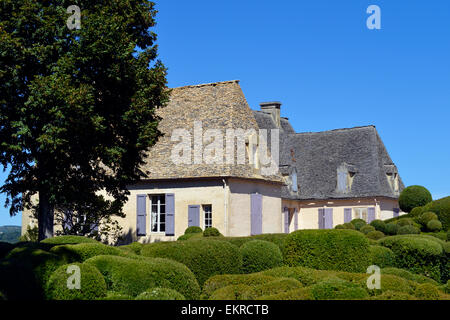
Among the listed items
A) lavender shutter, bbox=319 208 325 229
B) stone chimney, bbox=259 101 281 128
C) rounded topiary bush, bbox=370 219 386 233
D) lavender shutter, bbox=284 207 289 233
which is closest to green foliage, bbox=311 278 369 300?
rounded topiary bush, bbox=370 219 386 233

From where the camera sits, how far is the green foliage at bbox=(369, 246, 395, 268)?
694 inches

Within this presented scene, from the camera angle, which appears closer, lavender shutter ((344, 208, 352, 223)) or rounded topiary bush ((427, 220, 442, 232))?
rounded topiary bush ((427, 220, 442, 232))

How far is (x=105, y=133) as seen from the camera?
22875 mm

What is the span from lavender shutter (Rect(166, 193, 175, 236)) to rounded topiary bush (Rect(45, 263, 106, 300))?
22.1m

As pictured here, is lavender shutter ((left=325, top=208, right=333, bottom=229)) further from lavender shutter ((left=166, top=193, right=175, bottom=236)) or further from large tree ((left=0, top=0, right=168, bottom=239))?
large tree ((left=0, top=0, right=168, bottom=239))

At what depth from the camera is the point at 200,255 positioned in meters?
13.5

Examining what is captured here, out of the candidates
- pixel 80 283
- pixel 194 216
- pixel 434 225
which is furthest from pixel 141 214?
pixel 80 283

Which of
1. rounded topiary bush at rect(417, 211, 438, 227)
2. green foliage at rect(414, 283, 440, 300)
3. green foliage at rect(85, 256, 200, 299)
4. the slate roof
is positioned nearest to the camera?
green foliage at rect(85, 256, 200, 299)

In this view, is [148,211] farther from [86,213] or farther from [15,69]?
[15,69]

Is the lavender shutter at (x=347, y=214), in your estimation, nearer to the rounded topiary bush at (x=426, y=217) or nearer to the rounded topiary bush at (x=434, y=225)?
the rounded topiary bush at (x=426, y=217)

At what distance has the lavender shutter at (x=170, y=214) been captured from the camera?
103ft

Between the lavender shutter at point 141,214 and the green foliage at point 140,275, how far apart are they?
21324 mm

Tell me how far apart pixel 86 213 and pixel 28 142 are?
798cm

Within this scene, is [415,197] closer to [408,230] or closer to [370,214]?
[408,230]
